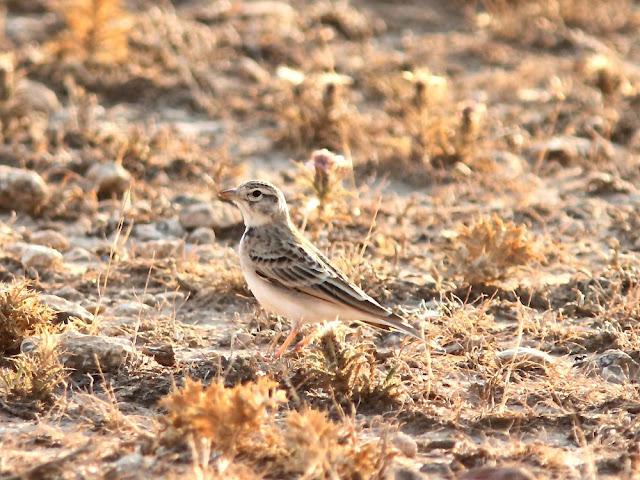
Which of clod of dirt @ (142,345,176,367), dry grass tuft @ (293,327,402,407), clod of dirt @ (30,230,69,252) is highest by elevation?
dry grass tuft @ (293,327,402,407)

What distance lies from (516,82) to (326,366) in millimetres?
6676

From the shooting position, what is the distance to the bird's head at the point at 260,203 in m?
7.01

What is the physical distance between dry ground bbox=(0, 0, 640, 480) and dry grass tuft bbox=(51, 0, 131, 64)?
21 mm

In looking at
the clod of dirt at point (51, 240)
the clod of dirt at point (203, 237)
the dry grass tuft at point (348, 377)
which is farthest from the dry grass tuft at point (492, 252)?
the clod of dirt at point (51, 240)

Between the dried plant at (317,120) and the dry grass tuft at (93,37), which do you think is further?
the dry grass tuft at (93,37)

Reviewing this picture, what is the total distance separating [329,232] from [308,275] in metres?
1.82

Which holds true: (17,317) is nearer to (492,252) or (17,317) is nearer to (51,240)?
(51,240)

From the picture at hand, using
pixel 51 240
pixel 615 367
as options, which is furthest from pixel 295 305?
pixel 51 240

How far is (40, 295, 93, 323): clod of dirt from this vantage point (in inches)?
266

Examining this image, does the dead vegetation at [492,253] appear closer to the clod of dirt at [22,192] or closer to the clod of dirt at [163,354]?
the clod of dirt at [163,354]

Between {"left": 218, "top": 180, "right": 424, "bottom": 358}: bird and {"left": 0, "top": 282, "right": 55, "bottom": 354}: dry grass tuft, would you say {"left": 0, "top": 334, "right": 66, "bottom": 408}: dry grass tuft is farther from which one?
{"left": 218, "top": 180, "right": 424, "bottom": 358}: bird

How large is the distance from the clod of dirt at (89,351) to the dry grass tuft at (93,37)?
562cm

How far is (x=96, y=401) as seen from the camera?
5750 mm

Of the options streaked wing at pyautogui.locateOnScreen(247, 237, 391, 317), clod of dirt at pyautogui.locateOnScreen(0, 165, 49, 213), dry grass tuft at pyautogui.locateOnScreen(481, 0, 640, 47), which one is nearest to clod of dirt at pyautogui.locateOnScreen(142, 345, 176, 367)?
streaked wing at pyautogui.locateOnScreen(247, 237, 391, 317)
